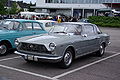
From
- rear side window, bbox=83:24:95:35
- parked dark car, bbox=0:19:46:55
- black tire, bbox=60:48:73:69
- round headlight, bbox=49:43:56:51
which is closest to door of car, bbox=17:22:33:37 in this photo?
parked dark car, bbox=0:19:46:55

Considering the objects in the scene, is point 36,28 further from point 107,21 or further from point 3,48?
point 107,21

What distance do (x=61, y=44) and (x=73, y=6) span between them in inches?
2517

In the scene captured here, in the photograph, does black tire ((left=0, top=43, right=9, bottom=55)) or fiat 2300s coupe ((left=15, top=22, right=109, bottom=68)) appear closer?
fiat 2300s coupe ((left=15, top=22, right=109, bottom=68))

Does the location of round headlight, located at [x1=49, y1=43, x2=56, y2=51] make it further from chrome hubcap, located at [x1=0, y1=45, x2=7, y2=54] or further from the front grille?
chrome hubcap, located at [x1=0, y1=45, x2=7, y2=54]

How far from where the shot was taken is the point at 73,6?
69375mm

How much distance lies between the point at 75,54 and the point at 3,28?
365 cm

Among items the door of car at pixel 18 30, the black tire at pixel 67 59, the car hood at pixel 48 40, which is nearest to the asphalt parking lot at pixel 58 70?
the black tire at pixel 67 59

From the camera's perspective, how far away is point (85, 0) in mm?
69750

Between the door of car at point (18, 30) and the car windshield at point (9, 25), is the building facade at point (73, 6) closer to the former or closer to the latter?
the door of car at point (18, 30)

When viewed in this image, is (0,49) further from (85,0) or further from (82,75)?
(85,0)

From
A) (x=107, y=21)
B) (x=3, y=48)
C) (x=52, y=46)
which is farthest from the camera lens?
(x=107, y=21)

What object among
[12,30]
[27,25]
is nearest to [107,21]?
[27,25]

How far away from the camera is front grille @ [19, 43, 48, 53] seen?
652 centimetres

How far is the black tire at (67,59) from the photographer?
22.3ft
